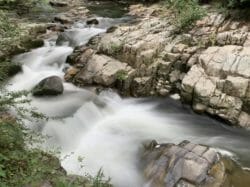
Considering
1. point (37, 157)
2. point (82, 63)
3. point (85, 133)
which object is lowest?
point (85, 133)

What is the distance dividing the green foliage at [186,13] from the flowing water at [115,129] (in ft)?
8.46

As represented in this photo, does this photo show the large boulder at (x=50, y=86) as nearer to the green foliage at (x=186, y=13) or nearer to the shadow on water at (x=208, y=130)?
the shadow on water at (x=208, y=130)

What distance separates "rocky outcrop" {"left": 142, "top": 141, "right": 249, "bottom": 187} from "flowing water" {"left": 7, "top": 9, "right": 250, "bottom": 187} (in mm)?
327

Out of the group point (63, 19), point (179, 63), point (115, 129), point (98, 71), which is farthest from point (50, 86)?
point (63, 19)

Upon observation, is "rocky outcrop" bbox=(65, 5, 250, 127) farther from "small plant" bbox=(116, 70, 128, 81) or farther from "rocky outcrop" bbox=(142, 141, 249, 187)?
"rocky outcrop" bbox=(142, 141, 249, 187)

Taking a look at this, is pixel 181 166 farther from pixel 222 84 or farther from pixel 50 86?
pixel 50 86

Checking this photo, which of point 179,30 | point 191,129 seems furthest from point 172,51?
point 191,129

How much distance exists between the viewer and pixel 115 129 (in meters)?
8.47

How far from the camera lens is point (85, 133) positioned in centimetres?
831

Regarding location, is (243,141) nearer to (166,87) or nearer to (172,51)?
(166,87)

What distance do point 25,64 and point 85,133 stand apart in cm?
397

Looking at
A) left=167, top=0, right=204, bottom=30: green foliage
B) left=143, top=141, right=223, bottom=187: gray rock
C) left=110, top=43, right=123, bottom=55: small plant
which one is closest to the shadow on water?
left=143, top=141, right=223, bottom=187: gray rock

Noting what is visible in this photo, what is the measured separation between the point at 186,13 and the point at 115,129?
14.9ft

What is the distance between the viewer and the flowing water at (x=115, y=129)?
710 cm
